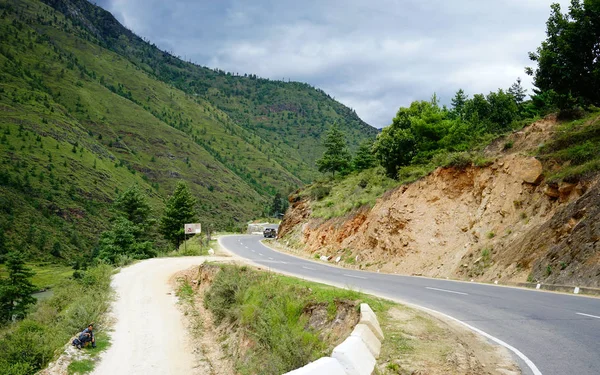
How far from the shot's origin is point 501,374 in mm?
5605

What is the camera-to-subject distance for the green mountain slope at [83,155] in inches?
3282

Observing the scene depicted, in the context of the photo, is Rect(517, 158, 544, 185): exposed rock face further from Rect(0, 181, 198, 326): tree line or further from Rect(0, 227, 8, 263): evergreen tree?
Rect(0, 227, 8, 263): evergreen tree

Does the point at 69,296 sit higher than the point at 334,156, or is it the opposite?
the point at 334,156

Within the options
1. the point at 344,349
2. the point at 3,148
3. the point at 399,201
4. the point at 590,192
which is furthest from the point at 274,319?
the point at 3,148

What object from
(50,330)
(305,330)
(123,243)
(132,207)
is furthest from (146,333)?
(132,207)

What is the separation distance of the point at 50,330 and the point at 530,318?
17591 millimetres

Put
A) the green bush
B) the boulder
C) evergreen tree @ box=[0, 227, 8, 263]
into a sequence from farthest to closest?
1. evergreen tree @ box=[0, 227, 8, 263]
2. the boulder
3. the green bush

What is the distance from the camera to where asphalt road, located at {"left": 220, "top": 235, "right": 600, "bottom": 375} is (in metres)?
6.07

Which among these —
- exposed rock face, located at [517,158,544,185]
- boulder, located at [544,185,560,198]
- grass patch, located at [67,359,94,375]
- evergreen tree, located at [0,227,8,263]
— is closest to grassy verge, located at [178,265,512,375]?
grass patch, located at [67,359,94,375]

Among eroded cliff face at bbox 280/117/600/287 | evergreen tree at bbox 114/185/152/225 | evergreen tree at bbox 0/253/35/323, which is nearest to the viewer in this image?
eroded cliff face at bbox 280/117/600/287

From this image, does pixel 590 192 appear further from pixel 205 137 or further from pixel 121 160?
pixel 205 137

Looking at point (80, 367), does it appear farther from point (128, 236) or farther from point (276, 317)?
point (128, 236)

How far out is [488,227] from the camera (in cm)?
2059

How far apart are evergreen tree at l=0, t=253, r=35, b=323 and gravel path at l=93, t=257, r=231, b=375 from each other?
2488 centimetres
